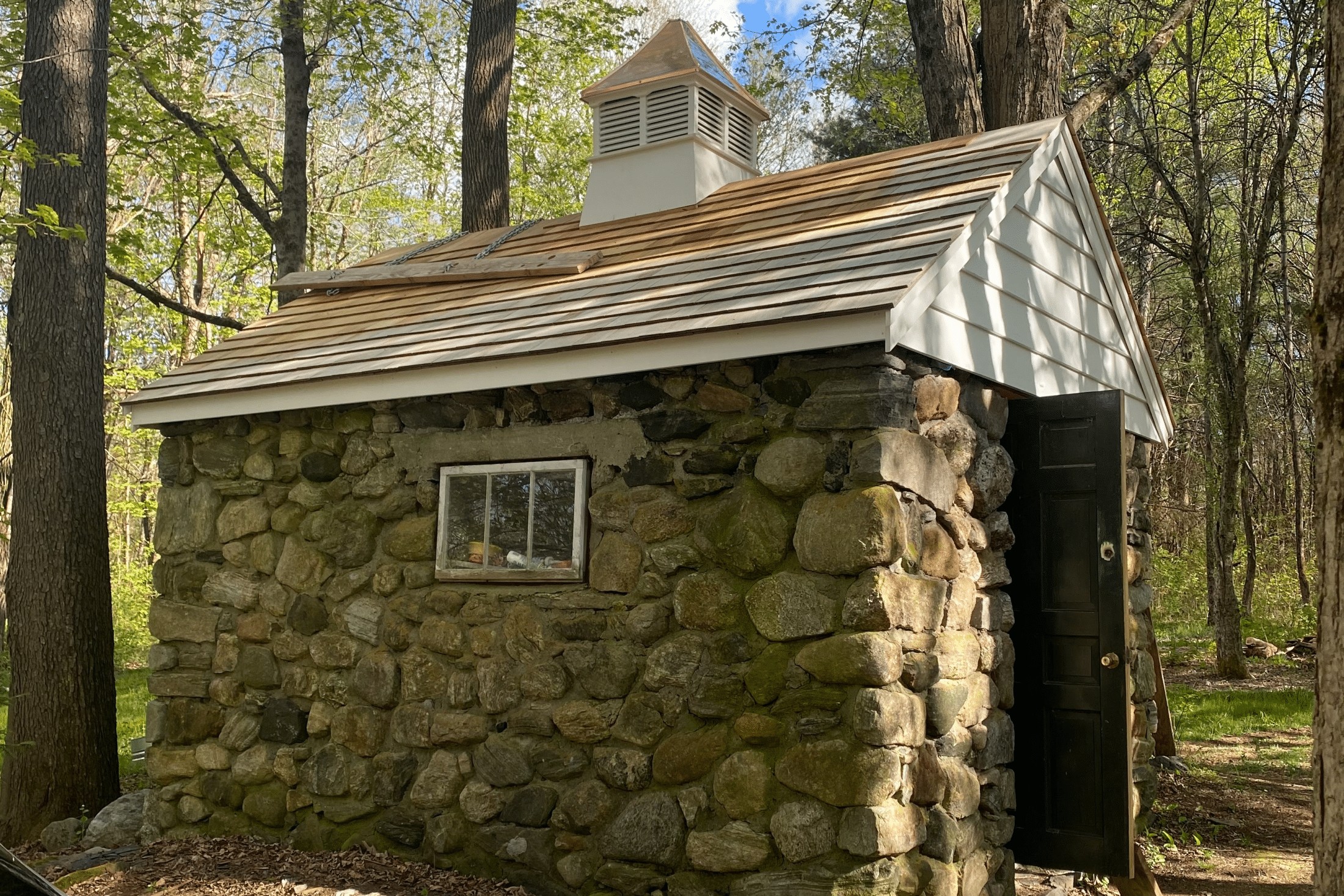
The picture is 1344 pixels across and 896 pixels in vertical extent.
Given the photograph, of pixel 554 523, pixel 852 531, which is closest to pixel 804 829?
pixel 852 531

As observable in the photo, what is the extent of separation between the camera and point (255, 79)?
15.8 meters

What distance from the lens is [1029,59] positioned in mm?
8391

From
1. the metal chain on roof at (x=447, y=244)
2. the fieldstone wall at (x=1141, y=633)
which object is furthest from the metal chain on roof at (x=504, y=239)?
the fieldstone wall at (x=1141, y=633)

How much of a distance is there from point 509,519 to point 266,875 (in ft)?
6.43

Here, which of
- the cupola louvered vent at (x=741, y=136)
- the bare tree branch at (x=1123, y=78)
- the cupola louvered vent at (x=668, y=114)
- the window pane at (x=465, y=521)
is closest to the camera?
the window pane at (x=465, y=521)

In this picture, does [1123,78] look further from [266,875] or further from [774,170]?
[774,170]

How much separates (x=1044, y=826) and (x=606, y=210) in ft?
13.9

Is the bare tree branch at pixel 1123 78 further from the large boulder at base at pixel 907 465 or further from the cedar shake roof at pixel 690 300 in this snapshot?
the large boulder at base at pixel 907 465

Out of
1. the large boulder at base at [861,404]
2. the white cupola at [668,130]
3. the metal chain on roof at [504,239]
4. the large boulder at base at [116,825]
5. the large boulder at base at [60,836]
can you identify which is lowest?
the large boulder at base at [60,836]

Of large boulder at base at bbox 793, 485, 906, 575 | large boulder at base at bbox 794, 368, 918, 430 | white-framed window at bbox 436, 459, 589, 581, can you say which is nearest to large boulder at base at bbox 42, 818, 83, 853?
white-framed window at bbox 436, 459, 589, 581

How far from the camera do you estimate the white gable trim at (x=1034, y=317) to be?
443 cm

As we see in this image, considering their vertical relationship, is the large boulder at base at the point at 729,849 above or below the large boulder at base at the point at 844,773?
below

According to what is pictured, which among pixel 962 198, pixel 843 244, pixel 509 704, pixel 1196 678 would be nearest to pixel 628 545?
pixel 509 704

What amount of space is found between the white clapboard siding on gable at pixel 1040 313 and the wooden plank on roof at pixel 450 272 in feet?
6.70
